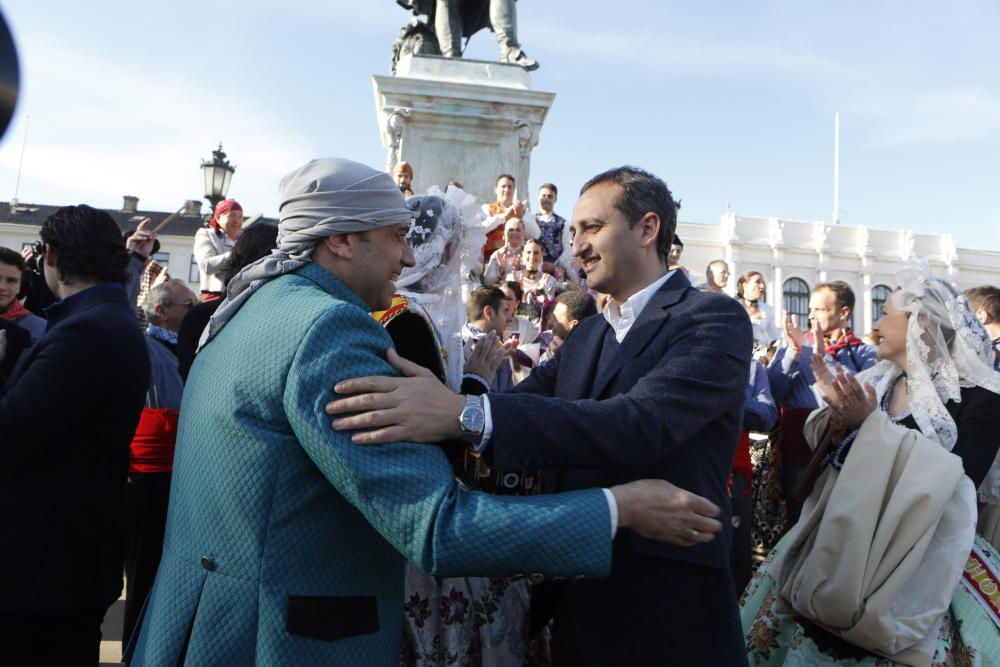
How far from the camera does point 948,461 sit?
3.03 m

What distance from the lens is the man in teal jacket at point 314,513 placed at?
1.56 m

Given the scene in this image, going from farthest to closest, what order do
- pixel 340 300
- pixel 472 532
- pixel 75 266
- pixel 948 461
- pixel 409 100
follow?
pixel 409 100, pixel 948 461, pixel 75 266, pixel 340 300, pixel 472 532

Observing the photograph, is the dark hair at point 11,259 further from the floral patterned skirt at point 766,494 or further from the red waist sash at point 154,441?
the floral patterned skirt at point 766,494

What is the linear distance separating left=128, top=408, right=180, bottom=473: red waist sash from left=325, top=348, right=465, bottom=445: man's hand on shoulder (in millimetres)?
2426

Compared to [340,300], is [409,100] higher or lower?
higher

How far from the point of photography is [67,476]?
250 centimetres

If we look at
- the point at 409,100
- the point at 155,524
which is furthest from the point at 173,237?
the point at 155,524

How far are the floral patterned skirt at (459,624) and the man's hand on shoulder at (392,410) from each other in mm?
1014

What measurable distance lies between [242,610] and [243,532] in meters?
0.15

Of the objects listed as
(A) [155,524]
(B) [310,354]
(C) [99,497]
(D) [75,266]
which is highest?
(D) [75,266]

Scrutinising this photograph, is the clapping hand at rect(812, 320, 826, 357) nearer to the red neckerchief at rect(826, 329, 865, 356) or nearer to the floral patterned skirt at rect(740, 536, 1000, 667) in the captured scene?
the red neckerchief at rect(826, 329, 865, 356)

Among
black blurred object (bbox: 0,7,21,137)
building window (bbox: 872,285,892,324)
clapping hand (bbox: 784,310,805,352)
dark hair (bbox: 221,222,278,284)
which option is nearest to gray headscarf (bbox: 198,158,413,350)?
black blurred object (bbox: 0,7,21,137)

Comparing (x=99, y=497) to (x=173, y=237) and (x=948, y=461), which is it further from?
(x=173, y=237)

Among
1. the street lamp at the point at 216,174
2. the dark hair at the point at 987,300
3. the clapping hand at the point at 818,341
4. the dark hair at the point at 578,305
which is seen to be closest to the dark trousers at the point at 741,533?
the clapping hand at the point at 818,341
